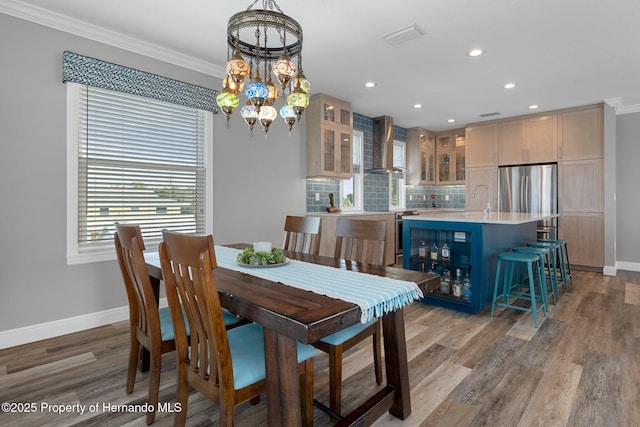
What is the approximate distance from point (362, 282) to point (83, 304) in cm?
262

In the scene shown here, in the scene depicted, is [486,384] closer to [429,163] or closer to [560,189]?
[560,189]

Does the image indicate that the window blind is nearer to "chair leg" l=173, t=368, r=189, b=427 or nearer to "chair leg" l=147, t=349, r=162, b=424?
"chair leg" l=147, t=349, r=162, b=424

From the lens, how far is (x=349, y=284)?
1523 mm

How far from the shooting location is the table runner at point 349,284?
4.30 feet

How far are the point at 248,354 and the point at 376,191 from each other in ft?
16.4

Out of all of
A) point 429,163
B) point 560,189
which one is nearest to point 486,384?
point 560,189

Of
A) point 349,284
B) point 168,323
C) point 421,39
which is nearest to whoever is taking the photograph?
point 349,284

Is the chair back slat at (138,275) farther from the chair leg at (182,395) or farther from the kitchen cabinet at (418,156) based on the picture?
the kitchen cabinet at (418,156)

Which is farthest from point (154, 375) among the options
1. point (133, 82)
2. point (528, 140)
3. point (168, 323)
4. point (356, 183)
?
point (528, 140)

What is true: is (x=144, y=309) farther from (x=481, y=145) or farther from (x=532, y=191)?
(x=481, y=145)

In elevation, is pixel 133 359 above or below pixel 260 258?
below

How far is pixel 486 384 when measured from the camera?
2.03 metres

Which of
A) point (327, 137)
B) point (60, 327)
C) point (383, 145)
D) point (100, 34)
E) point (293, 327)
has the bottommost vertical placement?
point (60, 327)

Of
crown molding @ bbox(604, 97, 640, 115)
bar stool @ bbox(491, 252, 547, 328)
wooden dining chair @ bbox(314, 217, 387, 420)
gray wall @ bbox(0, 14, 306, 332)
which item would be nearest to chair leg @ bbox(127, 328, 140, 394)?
wooden dining chair @ bbox(314, 217, 387, 420)
